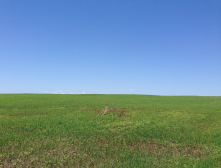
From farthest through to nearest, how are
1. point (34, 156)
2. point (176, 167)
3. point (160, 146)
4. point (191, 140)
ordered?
1. point (191, 140)
2. point (160, 146)
3. point (34, 156)
4. point (176, 167)

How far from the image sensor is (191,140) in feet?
33.2

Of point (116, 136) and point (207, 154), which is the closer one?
point (207, 154)

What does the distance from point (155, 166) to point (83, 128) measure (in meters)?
6.70

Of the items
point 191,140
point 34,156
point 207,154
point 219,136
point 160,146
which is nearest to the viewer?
point 34,156

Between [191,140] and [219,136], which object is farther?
[219,136]

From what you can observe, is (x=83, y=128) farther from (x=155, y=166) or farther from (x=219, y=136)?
(x=219, y=136)

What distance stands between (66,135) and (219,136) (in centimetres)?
1100

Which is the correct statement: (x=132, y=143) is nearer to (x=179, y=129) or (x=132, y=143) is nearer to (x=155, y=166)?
(x=155, y=166)

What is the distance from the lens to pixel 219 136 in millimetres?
10820

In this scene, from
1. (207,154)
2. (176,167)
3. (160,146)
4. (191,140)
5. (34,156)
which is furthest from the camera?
(191,140)

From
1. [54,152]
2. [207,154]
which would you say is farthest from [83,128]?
[207,154]

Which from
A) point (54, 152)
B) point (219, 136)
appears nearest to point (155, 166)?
point (54, 152)

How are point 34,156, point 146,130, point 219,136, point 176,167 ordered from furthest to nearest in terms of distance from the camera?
point 146,130 < point 219,136 < point 34,156 < point 176,167

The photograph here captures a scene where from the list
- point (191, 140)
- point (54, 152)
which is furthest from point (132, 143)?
point (54, 152)
